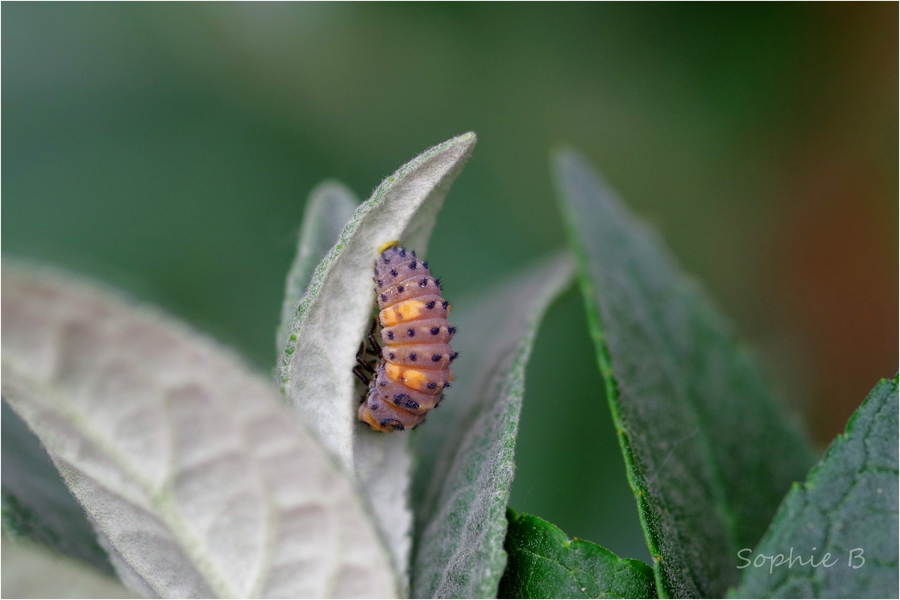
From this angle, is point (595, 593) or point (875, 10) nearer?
point (595, 593)

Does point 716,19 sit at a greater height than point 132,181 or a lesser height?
greater

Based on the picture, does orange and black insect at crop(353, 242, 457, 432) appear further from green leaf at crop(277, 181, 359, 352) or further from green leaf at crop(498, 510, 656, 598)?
green leaf at crop(498, 510, 656, 598)

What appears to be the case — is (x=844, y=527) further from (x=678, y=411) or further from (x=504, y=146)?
(x=504, y=146)

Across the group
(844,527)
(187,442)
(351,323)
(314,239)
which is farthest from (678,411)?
(187,442)

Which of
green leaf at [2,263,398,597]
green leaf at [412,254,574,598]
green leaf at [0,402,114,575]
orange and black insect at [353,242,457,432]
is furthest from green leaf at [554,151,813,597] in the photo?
green leaf at [0,402,114,575]

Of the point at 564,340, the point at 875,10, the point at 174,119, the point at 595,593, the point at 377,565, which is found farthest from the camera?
the point at 875,10

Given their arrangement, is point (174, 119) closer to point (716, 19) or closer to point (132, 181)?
point (132, 181)

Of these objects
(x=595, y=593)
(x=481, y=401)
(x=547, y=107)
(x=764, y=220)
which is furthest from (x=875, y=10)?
(x=595, y=593)
